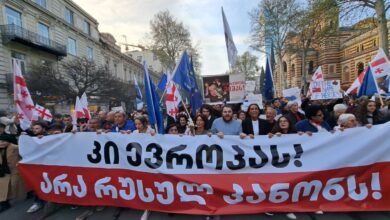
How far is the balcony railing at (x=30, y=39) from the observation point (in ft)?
76.9

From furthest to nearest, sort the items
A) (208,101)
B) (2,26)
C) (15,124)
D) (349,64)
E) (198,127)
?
1. (349,64)
2. (2,26)
3. (208,101)
4. (15,124)
5. (198,127)

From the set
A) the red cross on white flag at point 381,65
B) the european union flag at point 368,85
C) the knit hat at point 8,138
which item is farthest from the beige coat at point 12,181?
the red cross on white flag at point 381,65

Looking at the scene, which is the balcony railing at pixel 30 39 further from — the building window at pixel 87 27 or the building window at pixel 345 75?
the building window at pixel 345 75

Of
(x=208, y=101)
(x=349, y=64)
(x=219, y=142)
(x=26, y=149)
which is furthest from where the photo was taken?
(x=349, y=64)

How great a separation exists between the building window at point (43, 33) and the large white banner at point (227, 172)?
1162 inches

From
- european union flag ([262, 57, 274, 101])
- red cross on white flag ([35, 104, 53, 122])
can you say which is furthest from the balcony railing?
european union flag ([262, 57, 274, 101])

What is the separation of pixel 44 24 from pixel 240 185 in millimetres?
33132

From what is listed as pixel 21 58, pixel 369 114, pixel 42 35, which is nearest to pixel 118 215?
pixel 369 114

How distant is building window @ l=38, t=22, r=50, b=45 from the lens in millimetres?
28844

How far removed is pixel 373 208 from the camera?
351cm

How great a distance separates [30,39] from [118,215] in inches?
1107

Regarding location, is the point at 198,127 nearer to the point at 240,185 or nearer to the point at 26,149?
the point at 240,185

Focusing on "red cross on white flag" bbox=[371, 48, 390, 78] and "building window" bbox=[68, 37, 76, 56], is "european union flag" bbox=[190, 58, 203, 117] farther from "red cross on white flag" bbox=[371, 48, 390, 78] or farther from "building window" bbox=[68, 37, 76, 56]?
"building window" bbox=[68, 37, 76, 56]

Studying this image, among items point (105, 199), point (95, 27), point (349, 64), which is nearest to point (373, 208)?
point (105, 199)
